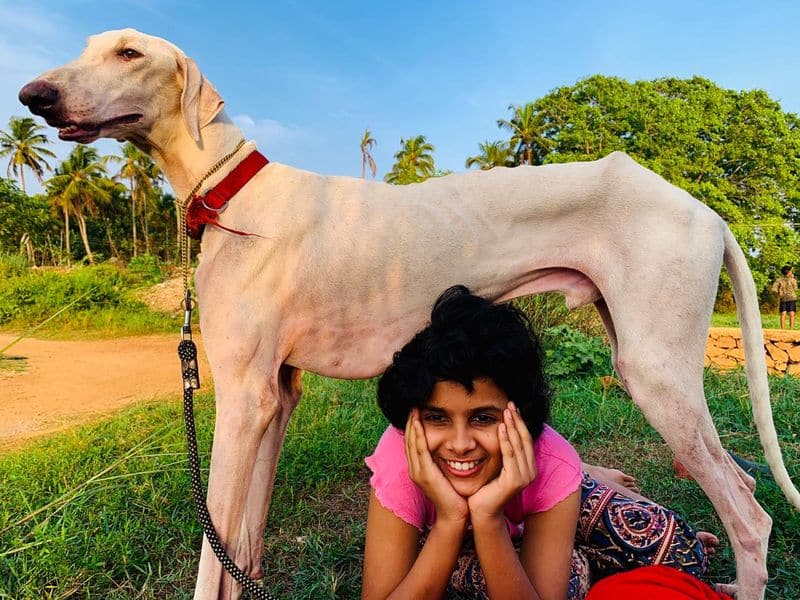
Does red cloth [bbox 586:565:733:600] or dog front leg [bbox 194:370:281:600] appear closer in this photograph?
red cloth [bbox 586:565:733:600]

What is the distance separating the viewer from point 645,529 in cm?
214

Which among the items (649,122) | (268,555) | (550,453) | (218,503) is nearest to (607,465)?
(550,453)

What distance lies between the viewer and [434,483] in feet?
5.23

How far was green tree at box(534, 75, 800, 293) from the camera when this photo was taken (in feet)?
66.6

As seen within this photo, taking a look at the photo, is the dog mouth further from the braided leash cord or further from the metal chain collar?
the braided leash cord

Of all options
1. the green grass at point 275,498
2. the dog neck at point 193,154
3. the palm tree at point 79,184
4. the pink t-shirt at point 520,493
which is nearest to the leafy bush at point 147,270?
the green grass at point 275,498

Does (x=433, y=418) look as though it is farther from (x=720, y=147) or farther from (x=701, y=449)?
(x=720, y=147)

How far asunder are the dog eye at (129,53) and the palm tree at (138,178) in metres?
34.2

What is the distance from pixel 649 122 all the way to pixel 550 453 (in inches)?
922

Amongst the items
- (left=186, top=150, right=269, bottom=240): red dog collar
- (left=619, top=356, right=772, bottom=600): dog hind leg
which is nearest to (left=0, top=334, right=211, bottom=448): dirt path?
(left=186, top=150, right=269, bottom=240): red dog collar

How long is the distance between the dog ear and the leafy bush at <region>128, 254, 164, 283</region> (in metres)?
15.3

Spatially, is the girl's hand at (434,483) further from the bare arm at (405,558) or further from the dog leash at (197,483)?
the dog leash at (197,483)

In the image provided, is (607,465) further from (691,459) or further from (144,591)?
(144,591)

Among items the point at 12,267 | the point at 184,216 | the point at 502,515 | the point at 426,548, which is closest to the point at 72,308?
the point at 12,267
